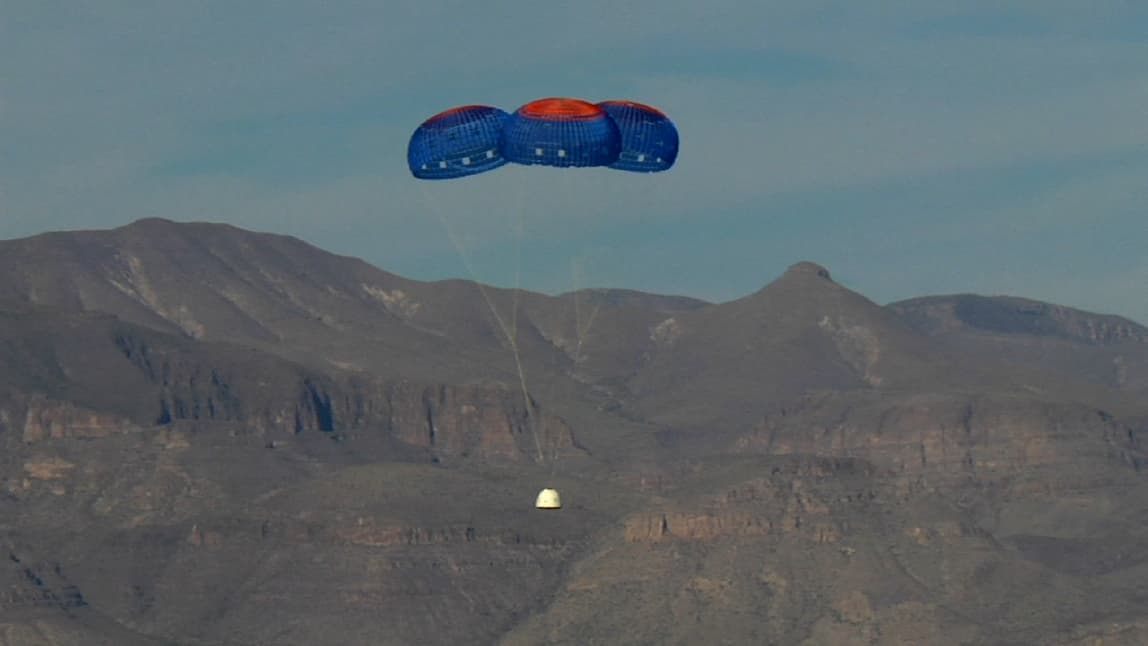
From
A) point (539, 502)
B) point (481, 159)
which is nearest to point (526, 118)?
point (481, 159)

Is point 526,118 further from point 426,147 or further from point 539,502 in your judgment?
point 539,502
